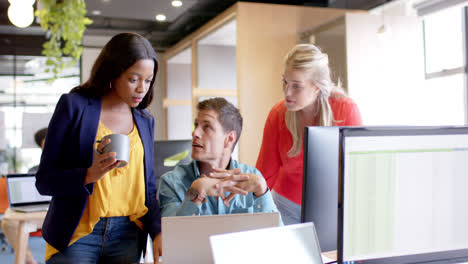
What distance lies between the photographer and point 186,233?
975 mm

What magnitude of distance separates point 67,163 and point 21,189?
192cm

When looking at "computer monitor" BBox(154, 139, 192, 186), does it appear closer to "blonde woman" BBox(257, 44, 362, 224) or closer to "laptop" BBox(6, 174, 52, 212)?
"blonde woman" BBox(257, 44, 362, 224)

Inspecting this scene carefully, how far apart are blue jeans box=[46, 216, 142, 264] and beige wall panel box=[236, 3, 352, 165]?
3.63 meters

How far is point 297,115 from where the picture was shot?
1.83m

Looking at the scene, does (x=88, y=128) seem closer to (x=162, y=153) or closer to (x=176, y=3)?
(x=162, y=153)

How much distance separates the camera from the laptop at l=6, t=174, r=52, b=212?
3.02 m

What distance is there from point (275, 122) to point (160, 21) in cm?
441

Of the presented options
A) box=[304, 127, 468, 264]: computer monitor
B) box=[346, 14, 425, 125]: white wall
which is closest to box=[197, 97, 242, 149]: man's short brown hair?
box=[304, 127, 468, 264]: computer monitor

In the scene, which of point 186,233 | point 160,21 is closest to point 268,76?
point 160,21

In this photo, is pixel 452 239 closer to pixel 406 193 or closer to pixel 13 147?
pixel 406 193

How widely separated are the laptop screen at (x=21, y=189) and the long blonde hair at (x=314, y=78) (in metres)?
2.06

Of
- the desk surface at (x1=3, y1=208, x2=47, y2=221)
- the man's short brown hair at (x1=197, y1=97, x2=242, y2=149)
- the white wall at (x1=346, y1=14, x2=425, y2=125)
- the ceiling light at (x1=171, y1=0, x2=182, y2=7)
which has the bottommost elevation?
the desk surface at (x1=3, y1=208, x2=47, y2=221)

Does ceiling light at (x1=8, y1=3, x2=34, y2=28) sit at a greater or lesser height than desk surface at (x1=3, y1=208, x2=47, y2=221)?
greater

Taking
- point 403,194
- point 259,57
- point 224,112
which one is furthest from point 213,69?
point 403,194
